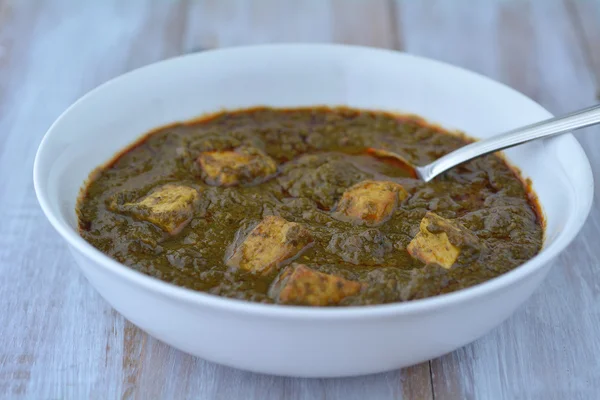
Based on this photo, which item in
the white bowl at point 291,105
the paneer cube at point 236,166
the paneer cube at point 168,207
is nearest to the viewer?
the white bowl at point 291,105

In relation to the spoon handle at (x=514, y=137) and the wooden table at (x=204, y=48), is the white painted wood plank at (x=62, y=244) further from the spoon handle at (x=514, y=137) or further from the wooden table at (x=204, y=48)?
the spoon handle at (x=514, y=137)

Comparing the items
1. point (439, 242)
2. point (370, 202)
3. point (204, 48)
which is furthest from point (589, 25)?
point (439, 242)

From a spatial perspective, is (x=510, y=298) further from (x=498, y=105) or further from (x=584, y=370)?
(x=498, y=105)

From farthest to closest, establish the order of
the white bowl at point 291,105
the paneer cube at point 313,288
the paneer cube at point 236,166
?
the paneer cube at point 236,166
the paneer cube at point 313,288
the white bowl at point 291,105

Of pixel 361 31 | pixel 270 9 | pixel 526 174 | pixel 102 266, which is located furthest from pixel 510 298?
pixel 270 9

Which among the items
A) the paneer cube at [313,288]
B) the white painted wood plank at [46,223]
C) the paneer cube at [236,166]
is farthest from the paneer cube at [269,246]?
the white painted wood plank at [46,223]

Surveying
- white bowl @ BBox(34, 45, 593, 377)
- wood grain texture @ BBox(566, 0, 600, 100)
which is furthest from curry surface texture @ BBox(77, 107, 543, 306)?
wood grain texture @ BBox(566, 0, 600, 100)

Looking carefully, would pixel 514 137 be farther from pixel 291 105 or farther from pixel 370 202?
pixel 291 105
